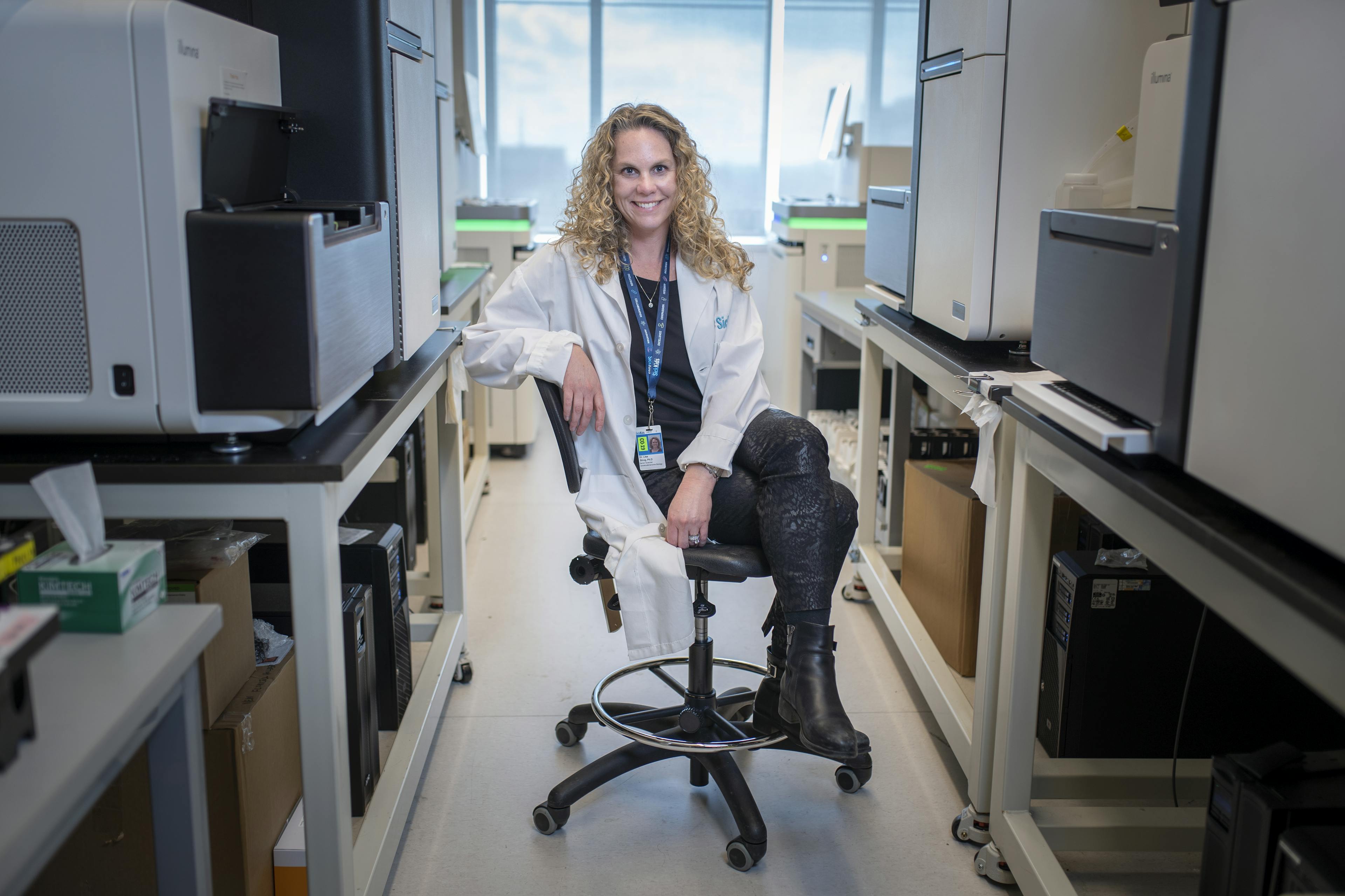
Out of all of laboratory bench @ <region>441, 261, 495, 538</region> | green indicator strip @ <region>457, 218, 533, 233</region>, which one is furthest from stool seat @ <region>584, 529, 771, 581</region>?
green indicator strip @ <region>457, 218, 533, 233</region>

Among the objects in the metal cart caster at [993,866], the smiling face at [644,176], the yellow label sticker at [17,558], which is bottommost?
the metal cart caster at [993,866]

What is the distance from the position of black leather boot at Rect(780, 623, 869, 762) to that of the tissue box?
100 centimetres

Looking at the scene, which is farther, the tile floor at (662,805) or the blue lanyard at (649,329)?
the blue lanyard at (649,329)

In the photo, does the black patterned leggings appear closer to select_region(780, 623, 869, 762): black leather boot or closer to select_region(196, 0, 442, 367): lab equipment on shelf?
select_region(780, 623, 869, 762): black leather boot

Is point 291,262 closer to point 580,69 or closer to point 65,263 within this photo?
point 65,263

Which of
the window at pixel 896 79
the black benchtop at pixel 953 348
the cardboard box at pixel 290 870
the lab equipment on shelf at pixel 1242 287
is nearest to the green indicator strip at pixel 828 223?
the window at pixel 896 79

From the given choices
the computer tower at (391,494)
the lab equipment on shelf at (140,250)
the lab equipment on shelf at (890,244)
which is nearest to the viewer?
the lab equipment on shelf at (140,250)

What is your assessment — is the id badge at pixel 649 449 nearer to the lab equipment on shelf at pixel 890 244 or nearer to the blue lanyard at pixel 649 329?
the blue lanyard at pixel 649 329

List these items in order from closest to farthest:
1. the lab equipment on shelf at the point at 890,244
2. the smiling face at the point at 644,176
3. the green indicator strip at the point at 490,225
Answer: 1. the smiling face at the point at 644,176
2. the lab equipment on shelf at the point at 890,244
3. the green indicator strip at the point at 490,225

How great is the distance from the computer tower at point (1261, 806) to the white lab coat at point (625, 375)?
2.62 feet

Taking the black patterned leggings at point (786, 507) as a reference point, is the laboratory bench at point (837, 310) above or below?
above

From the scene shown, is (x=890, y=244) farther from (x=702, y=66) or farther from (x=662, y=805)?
(x=702, y=66)

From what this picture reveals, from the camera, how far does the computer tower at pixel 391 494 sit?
9.11 feet

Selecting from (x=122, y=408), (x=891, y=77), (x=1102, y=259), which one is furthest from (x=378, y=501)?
(x=891, y=77)
